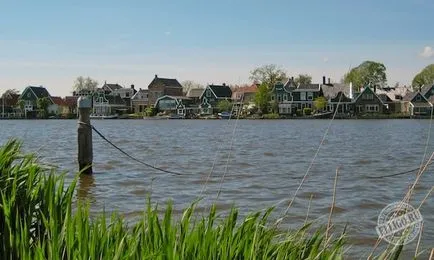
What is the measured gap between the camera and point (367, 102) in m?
112

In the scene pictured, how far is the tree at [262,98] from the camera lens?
111625 millimetres

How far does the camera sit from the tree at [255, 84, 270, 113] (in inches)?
4395

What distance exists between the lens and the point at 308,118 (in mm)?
107812

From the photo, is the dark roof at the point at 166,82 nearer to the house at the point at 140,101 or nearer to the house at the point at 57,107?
the house at the point at 140,101

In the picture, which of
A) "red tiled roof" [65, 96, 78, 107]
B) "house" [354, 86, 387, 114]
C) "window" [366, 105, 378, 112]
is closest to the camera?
"house" [354, 86, 387, 114]

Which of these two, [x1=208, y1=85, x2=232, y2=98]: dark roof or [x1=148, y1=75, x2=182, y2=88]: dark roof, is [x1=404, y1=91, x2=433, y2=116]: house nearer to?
[x1=208, y1=85, x2=232, y2=98]: dark roof

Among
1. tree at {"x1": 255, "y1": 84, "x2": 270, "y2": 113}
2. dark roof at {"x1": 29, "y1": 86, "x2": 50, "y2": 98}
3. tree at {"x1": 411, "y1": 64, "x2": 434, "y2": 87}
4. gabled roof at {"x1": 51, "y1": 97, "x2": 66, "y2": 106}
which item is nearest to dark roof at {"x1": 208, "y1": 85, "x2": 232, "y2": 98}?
tree at {"x1": 255, "y1": 84, "x2": 270, "y2": 113}

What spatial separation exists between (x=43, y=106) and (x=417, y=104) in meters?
81.7

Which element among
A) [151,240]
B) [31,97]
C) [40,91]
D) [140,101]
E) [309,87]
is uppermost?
[309,87]

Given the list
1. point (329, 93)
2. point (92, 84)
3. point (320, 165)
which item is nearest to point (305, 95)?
point (329, 93)

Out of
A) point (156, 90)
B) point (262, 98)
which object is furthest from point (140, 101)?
point (262, 98)

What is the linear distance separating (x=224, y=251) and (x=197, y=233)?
0.23m

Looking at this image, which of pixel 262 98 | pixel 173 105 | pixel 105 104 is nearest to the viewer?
pixel 262 98
